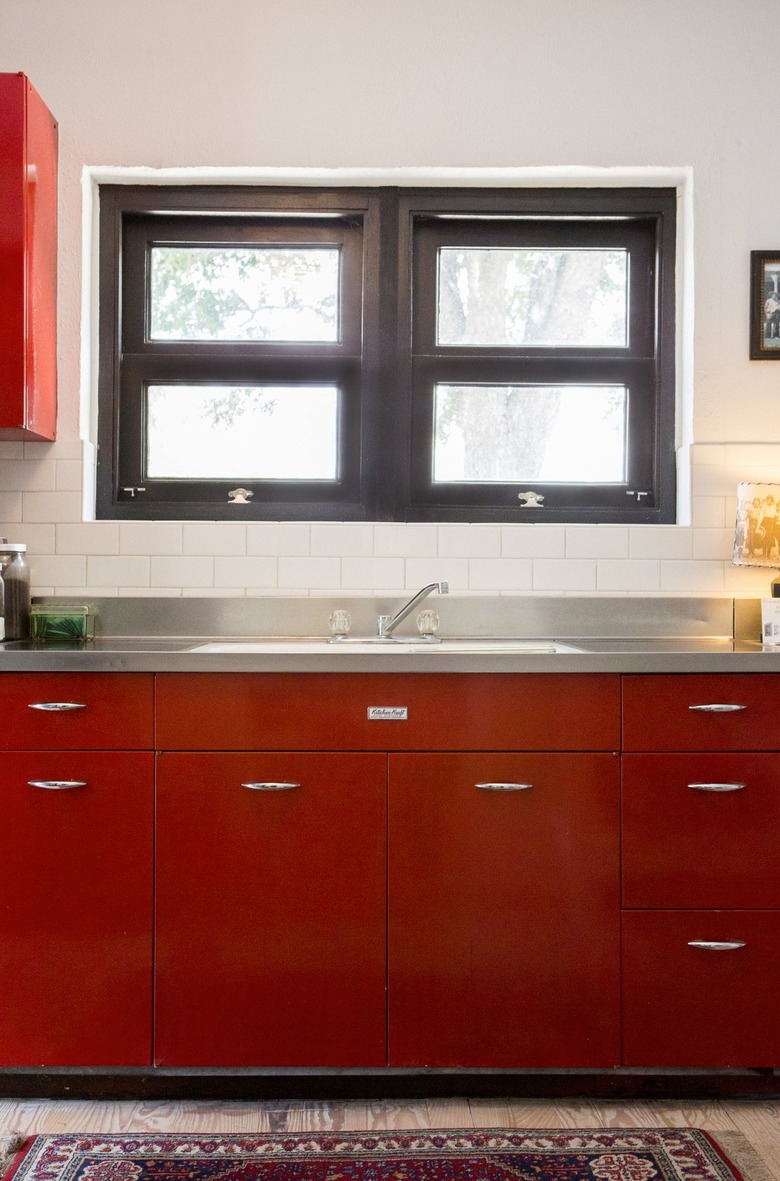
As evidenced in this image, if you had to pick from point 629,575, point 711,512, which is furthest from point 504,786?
point 711,512

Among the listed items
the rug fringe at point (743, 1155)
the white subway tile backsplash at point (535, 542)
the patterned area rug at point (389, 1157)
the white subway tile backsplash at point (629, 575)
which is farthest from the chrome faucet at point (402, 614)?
the rug fringe at point (743, 1155)

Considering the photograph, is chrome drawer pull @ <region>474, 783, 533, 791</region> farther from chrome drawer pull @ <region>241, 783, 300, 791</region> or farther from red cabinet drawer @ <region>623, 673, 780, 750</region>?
chrome drawer pull @ <region>241, 783, 300, 791</region>

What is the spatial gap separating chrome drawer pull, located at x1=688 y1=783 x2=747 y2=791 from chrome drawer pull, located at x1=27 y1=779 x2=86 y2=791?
56.9 inches

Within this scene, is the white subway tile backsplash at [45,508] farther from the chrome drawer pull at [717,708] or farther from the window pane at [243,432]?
the chrome drawer pull at [717,708]

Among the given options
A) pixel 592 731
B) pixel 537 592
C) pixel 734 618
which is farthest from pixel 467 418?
pixel 592 731

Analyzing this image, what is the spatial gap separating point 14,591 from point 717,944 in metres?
2.13

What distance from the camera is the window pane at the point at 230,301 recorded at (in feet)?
9.45

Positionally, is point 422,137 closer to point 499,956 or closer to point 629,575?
point 629,575

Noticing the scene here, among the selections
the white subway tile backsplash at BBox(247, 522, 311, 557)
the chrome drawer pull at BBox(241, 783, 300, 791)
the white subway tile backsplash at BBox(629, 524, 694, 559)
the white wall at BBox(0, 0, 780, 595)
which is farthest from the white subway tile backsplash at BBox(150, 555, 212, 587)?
the white subway tile backsplash at BBox(629, 524, 694, 559)

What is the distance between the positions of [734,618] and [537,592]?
0.61 metres

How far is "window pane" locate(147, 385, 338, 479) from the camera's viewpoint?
2.89 m

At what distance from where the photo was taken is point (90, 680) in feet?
6.77

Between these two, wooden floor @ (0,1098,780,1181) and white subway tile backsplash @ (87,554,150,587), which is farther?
white subway tile backsplash @ (87,554,150,587)

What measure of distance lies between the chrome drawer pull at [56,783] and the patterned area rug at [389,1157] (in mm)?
773
